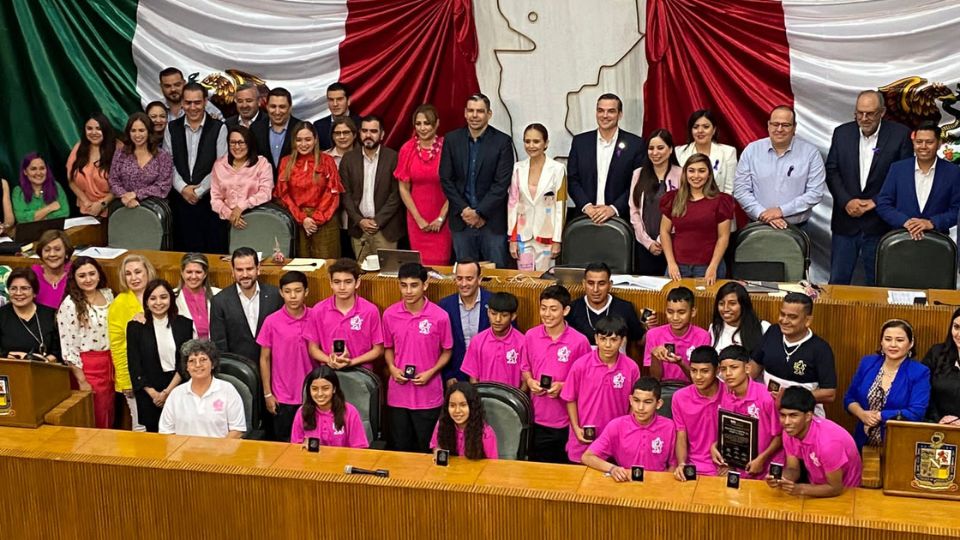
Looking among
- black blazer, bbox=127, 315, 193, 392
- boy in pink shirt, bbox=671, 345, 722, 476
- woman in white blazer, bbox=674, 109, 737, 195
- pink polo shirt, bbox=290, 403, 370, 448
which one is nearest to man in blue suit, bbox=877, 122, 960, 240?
woman in white blazer, bbox=674, 109, 737, 195

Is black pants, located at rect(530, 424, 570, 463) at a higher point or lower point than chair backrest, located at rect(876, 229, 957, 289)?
lower

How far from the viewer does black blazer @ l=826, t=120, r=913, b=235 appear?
7.05m

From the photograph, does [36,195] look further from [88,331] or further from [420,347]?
[420,347]

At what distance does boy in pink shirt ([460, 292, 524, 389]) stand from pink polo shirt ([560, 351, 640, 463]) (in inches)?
13.2

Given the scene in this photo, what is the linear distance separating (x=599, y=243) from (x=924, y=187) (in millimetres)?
1687

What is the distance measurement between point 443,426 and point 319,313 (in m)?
1.28

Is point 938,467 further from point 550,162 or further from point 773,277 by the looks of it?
point 550,162

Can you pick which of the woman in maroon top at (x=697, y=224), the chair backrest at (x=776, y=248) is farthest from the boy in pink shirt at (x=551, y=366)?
the chair backrest at (x=776, y=248)

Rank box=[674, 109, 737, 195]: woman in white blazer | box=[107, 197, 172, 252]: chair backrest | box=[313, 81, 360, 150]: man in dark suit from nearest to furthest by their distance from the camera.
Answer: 1. box=[674, 109, 737, 195]: woman in white blazer
2. box=[107, 197, 172, 252]: chair backrest
3. box=[313, 81, 360, 150]: man in dark suit

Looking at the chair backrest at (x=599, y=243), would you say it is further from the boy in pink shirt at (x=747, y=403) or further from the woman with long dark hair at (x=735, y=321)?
the boy in pink shirt at (x=747, y=403)

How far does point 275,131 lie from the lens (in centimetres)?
792

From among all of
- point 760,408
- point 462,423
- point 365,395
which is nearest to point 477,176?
point 365,395

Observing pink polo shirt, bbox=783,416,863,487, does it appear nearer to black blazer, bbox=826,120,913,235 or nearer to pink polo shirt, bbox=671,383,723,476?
pink polo shirt, bbox=671,383,723,476

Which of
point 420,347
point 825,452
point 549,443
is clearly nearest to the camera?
point 825,452
